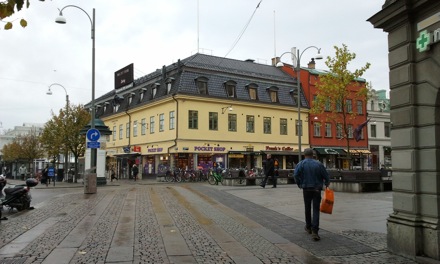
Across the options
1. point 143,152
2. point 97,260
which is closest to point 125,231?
point 97,260

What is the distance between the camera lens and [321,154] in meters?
47.5

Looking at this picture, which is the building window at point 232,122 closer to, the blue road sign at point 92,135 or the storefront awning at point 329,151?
the storefront awning at point 329,151

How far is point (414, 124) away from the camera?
6707mm

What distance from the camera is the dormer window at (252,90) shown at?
4312 centimetres

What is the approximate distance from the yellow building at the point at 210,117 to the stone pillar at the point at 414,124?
3080 centimetres

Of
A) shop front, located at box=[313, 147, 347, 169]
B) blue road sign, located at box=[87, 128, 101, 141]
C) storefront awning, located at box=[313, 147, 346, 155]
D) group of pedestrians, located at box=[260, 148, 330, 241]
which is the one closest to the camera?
group of pedestrians, located at box=[260, 148, 330, 241]

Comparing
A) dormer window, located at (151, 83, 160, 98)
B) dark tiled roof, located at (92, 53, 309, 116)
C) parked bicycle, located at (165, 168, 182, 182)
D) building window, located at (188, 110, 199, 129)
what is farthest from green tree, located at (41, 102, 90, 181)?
building window, located at (188, 110, 199, 129)

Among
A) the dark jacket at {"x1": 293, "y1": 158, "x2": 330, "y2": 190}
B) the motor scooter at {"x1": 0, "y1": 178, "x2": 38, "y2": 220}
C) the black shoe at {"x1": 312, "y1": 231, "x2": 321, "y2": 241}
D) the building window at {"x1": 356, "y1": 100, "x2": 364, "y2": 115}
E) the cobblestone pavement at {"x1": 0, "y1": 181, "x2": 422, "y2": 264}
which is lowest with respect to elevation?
the cobblestone pavement at {"x1": 0, "y1": 181, "x2": 422, "y2": 264}

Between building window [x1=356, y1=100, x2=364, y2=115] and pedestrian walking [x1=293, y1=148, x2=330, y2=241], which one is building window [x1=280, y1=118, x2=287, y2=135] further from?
pedestrian walking [x1=293, y1=148, x2=330, y2=241]

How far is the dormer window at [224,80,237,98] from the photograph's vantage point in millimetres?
41562

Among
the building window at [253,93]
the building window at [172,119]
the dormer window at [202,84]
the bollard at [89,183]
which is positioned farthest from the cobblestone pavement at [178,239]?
the building window at [253,93]

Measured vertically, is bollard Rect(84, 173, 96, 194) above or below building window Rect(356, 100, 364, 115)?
below

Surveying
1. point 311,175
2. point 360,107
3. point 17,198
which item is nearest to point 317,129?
point 360,107

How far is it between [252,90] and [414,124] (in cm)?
3699
